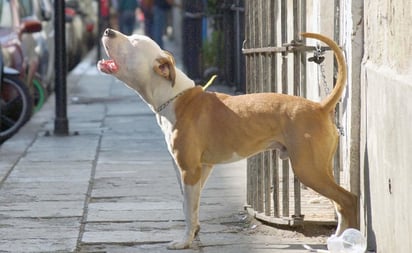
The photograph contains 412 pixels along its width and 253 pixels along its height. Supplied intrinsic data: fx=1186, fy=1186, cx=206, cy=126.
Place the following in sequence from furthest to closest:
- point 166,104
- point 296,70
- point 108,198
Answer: point 108,198 < point 296,70 < point 166,104

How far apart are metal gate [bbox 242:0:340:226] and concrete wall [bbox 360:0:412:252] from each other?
70 centimetres

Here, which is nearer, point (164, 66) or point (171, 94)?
point (164, 66)

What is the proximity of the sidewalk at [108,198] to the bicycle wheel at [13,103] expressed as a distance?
0.17 meters

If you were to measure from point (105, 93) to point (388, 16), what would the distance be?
1413cm

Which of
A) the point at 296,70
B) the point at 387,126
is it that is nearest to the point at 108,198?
the point at 296,70

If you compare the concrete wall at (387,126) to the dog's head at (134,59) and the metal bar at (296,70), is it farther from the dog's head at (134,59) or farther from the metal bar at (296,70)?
the dog's head at (134,59)

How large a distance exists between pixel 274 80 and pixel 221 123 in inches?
37.5

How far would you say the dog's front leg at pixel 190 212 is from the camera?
695cm

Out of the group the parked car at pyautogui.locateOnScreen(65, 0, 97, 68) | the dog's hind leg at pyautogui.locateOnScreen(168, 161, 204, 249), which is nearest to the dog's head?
the dog's hind leg at pyautogui.locateOnScreen(168, 161, 204, 249)

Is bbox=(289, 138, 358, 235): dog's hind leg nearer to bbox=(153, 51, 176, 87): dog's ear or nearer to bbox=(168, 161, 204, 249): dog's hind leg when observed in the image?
bbox=(168, 161, 204, 249): dog's hind leg

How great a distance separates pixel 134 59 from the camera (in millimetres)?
6852

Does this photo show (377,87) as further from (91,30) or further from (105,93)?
(91,30)

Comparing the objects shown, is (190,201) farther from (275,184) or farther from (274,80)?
(274,80)

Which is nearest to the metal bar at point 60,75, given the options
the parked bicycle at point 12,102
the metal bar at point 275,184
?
the parked bicycle at point 12,102
